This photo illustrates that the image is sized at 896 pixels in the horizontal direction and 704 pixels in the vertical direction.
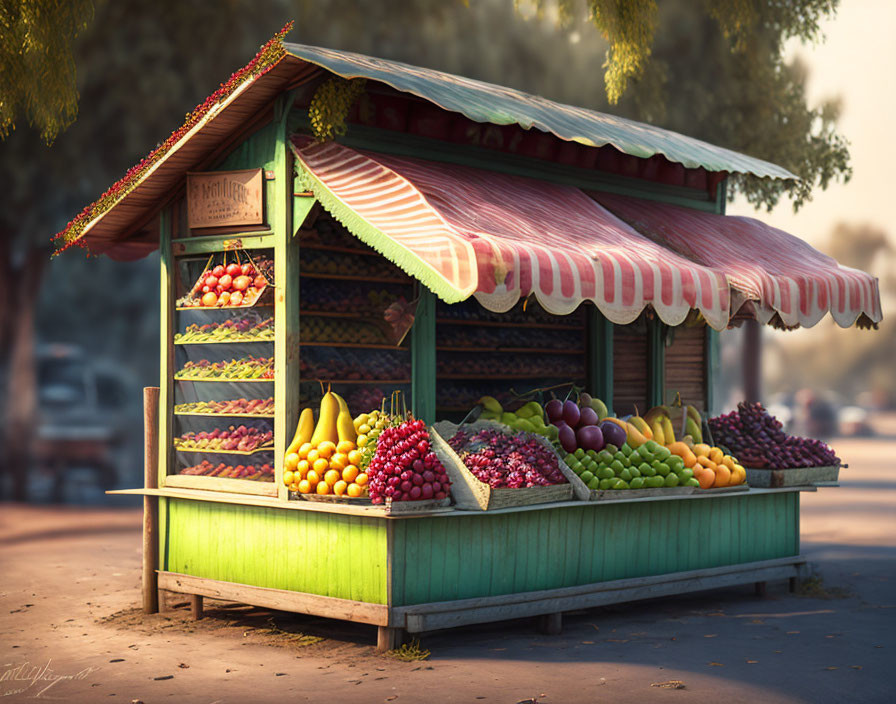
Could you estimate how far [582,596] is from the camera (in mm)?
9922

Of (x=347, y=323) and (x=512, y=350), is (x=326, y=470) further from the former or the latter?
(x=512, y=350)

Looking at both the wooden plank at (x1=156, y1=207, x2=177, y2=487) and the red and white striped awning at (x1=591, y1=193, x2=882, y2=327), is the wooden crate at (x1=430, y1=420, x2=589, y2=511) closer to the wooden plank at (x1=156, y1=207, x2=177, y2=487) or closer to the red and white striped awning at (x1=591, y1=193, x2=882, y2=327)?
the red and white striped awning at (x1=591, y1=193, x2=882, y2=327)

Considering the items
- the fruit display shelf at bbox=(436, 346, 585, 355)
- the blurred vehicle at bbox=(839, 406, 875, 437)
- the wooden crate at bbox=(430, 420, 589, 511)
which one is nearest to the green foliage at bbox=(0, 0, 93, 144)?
the fruit display shelf at bbox=(436, 346, 585, 355)

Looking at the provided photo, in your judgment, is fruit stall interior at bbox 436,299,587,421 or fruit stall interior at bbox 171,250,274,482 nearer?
fruit stall interior at bbox 171,250,274,482

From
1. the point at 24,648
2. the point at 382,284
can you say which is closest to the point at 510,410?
the point at 382,284

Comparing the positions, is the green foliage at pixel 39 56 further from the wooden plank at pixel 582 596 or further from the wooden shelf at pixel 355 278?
the wooden plank at pixel 582 596

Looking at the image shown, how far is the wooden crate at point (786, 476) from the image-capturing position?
467 inches

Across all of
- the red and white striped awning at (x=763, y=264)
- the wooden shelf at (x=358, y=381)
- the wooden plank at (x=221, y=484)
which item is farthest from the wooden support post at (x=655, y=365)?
the wooden plank at (x=221, y=484)

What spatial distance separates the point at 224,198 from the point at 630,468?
4.00 metres

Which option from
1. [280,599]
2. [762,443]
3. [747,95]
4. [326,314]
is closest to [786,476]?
[762,443]

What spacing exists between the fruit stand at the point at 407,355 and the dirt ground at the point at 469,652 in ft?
1.13

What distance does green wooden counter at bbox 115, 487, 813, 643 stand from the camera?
347 inches

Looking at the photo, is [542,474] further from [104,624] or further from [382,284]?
[104,624]

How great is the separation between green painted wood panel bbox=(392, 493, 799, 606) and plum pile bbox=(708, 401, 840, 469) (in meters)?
0.36
